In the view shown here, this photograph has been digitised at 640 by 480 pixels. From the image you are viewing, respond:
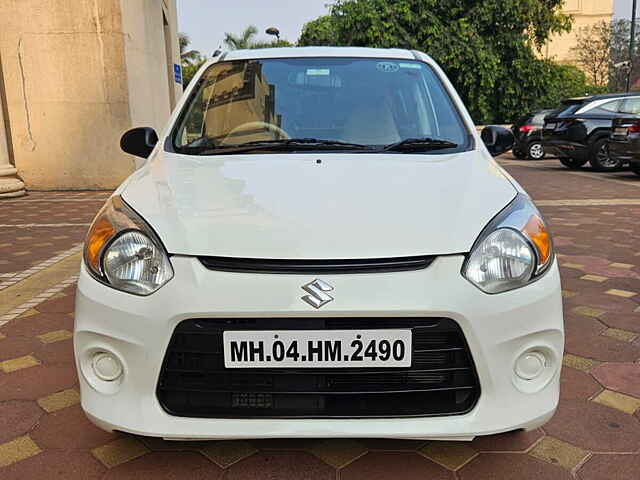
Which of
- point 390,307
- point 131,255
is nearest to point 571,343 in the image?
point 390,307

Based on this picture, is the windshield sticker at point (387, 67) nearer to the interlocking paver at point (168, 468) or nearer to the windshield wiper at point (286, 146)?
the windshield wiper at point (286, 146)

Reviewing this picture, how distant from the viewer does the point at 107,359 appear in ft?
5.82

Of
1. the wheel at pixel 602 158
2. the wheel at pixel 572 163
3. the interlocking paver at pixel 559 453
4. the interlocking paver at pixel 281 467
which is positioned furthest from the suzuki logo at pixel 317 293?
the wheel at pixel 572 163

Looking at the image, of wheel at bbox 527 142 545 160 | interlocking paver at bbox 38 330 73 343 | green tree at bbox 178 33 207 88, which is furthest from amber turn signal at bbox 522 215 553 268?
green tree at bbox 178 33 207 88

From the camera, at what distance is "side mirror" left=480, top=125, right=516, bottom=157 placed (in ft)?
9.91

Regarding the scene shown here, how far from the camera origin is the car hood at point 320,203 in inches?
68.4

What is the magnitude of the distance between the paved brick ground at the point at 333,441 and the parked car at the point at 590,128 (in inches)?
337

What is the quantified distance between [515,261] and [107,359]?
4.18 feet

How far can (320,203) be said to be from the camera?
1.91 m

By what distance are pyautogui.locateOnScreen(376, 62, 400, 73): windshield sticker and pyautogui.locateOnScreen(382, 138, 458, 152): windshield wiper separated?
0.64 m

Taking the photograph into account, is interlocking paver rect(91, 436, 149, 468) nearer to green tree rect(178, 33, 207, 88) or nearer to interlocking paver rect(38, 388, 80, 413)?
interlocking paver rect(38, 388, 80, 413)

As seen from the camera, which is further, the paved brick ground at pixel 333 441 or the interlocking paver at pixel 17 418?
the interlocking paver at pixel 17 418

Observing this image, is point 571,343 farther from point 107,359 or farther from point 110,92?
point 110,92

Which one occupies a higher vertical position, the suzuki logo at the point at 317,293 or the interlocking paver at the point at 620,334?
the suzuki logo at the point at 317,293
